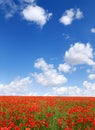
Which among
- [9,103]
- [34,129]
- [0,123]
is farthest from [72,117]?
[9,103]

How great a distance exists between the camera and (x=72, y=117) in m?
12.8

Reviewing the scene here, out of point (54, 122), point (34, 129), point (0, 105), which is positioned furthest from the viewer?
point (0, 105)

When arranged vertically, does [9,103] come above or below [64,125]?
above

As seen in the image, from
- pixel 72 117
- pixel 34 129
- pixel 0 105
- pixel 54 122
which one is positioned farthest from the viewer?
pixel 0 105

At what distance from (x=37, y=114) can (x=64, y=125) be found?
257 centimetres

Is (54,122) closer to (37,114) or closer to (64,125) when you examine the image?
(64,125)

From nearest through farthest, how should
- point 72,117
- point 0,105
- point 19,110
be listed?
point 72,117 → point 19,110 → point 0,105

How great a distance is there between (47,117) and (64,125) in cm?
188

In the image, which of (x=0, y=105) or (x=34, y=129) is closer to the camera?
(x=34, y=129)

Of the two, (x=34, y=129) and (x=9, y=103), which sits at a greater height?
(x=9, y=103)

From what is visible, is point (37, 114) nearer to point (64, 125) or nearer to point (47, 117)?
point (47, 117)

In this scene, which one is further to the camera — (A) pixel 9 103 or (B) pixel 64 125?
(A) pixel 9 103

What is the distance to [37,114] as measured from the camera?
13.5 m

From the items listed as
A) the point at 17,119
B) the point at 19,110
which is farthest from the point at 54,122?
the point at 19,110
